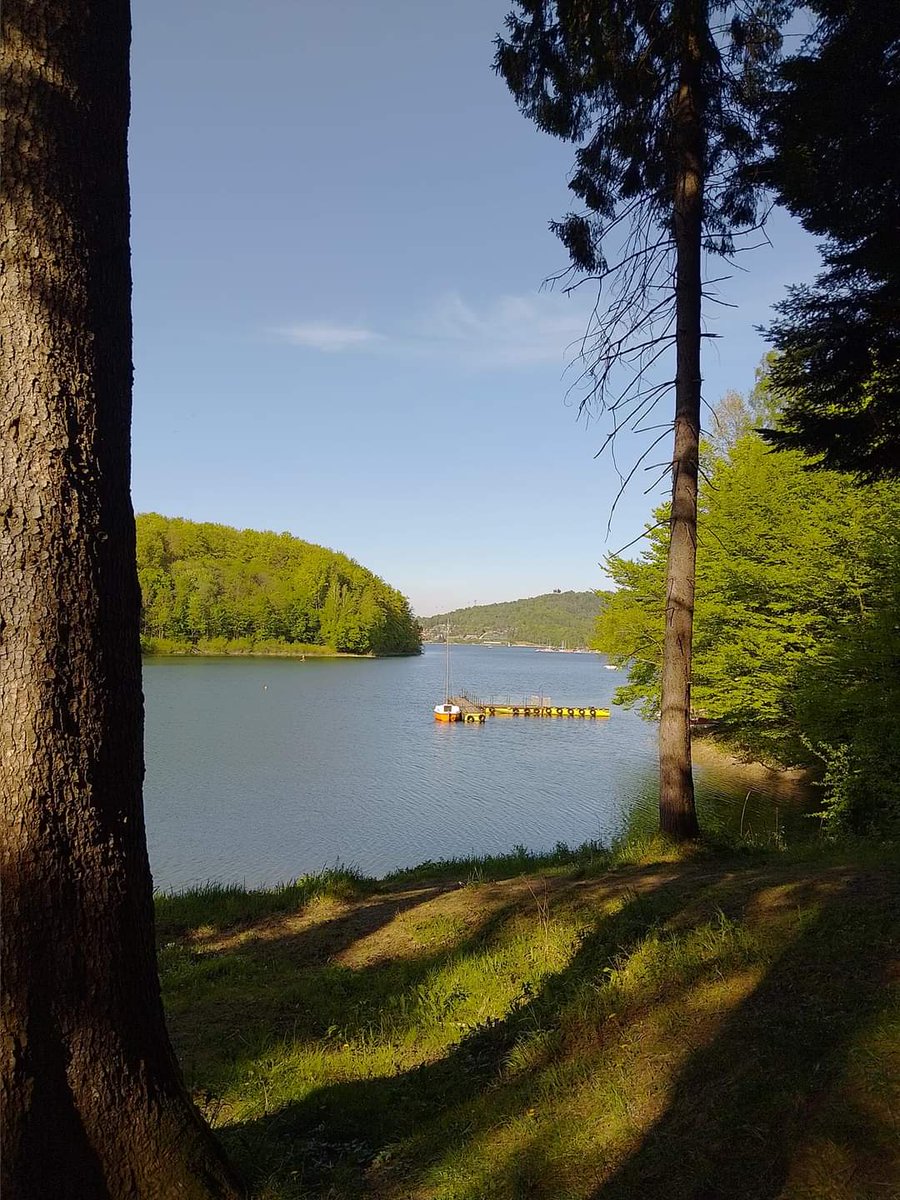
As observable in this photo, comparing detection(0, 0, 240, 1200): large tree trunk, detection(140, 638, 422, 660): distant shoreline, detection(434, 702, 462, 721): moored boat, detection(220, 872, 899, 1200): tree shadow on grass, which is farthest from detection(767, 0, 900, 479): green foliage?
detection(140, 638, 422, 660): distant shoreline

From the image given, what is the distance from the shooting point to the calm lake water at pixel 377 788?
1548cm

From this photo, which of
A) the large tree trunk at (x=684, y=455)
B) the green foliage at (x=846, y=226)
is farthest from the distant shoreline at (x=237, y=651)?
the green foliage at (x=846, y=226)

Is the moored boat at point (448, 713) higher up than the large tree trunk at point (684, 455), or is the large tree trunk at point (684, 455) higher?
the large tree trunk at point (684, 455)

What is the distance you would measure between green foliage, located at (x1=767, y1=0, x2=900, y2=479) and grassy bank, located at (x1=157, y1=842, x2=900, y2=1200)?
3828mm

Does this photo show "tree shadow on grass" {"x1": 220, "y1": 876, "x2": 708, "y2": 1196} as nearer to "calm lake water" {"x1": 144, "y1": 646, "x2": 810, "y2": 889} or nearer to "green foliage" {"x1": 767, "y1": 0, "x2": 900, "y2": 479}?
"green foliage" {"x1": 767, "y1": 0, "x2": 900, "y2": 479}

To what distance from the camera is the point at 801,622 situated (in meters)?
17.5

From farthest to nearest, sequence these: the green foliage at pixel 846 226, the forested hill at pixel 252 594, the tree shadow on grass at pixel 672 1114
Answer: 1. the forested hill at pixel 252 594
2. the green foliage at pixel 846 226
3. the tree shadow on grass at pixel 672 1114

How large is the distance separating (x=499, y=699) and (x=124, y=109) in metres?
58.4

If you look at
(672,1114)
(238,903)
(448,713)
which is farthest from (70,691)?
(448,713)

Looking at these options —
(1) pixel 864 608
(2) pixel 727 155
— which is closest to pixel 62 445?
(2) pixel 727 155

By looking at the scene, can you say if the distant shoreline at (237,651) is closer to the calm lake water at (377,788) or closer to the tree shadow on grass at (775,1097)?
the calm lake water at (377,788)

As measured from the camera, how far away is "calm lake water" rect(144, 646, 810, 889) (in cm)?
1548

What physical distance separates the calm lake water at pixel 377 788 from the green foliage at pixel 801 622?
263 centimetres

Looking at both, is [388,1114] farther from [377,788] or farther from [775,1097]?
[377,788]
